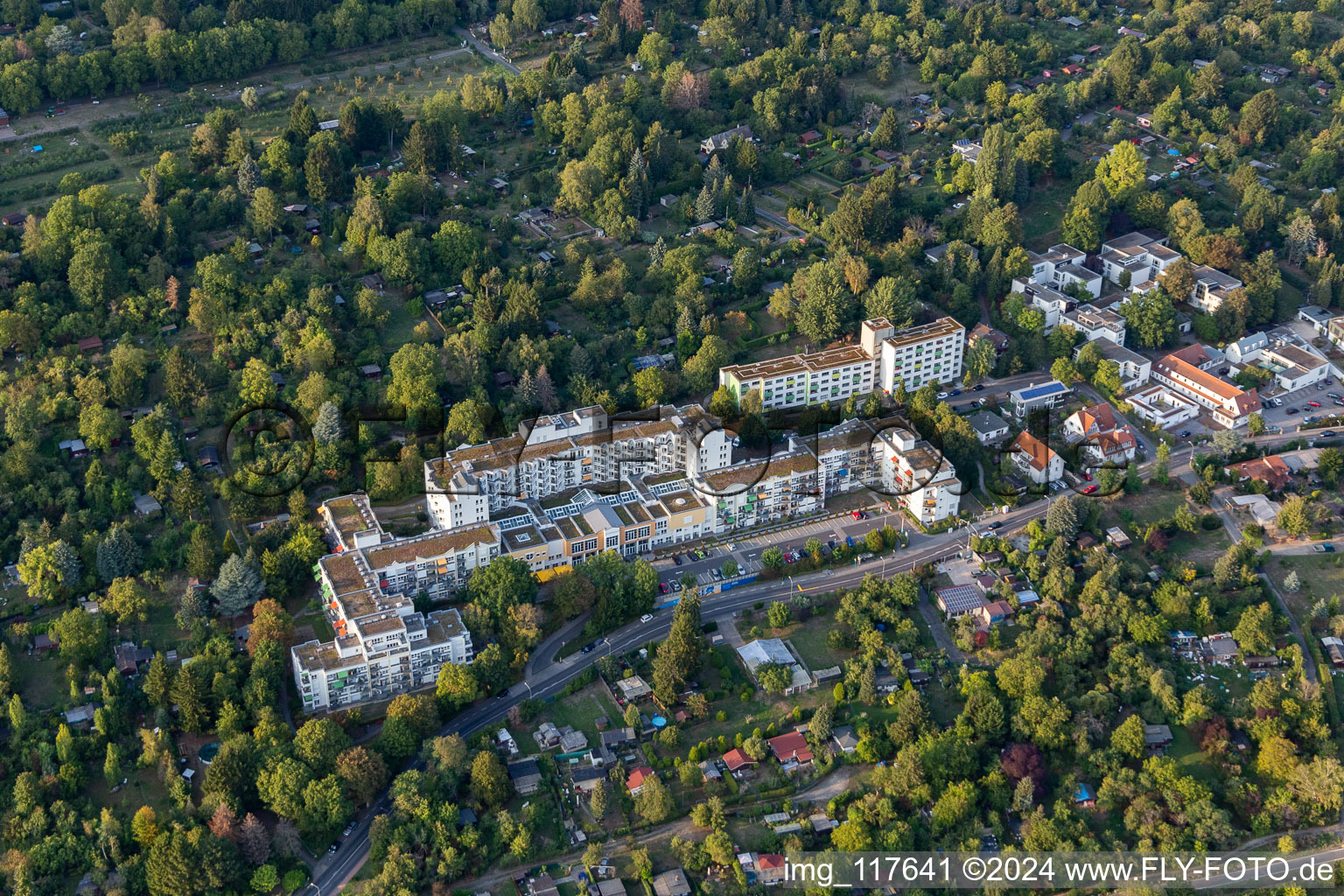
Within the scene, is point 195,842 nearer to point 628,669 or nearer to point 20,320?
point 628,669

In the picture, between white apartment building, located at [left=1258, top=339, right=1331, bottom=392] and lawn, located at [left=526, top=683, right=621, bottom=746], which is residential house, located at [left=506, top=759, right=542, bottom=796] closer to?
lawn, located at [left=526, top=683, right=621, bottom=746]

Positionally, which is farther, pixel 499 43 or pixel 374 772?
pixel 499 43

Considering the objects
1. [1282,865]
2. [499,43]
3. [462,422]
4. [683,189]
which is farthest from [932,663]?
[499,43]

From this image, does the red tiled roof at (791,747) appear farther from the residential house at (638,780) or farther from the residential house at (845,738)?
the residential house at (638,780)

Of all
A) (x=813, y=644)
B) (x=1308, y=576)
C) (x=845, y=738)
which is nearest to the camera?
(x=845, y=738)

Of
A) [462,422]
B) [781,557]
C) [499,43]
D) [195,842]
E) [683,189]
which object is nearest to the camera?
[195,842]

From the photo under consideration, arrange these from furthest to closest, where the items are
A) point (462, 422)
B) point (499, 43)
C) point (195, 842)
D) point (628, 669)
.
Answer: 1. point (499, 43)
2. point (462, 422)
3. point (628, 669)
4. point (195, 842)

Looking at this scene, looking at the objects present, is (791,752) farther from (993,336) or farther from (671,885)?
(993,336)

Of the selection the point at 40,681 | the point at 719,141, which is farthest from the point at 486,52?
the point at 40,681
